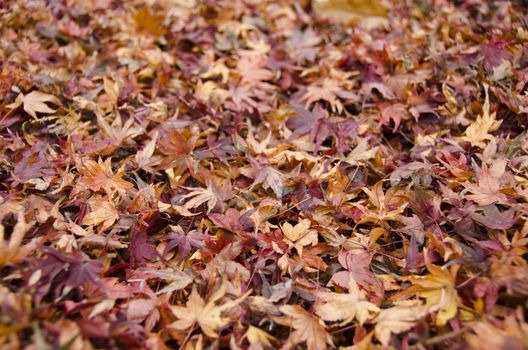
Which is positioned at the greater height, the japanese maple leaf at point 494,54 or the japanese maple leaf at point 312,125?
the japanese maple leaf at point 494,54

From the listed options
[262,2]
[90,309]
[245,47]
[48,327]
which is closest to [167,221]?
[90,309]

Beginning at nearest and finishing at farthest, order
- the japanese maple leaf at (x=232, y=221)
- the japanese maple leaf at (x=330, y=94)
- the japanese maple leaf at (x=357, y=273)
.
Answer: the japanese maple leaf at (x=357, y=273), the japanese maple leaf at (x=232, y=221), the japanese maple leaf at (x=330, y=94)

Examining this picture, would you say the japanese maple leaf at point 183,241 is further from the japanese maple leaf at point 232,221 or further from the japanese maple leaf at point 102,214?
the japanese maple leaf at point 102,214

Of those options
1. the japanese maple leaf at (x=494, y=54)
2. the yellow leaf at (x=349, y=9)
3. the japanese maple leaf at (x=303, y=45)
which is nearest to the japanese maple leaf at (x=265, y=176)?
the japanese maple leaf at (x=303, y=45)

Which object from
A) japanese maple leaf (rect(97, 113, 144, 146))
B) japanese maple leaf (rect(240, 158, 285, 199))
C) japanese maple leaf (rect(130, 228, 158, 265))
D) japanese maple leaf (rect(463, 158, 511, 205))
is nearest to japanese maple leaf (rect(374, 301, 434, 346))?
japanese maple leaf (rect(463, 158, 511, 205))

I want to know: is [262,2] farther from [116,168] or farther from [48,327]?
[48,327]

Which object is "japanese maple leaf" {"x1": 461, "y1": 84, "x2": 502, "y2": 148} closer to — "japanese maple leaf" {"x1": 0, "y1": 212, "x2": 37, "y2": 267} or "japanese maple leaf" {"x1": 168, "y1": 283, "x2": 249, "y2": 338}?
"japanese maple leaf" {"x1": 168, "y1": 283, "x2": 249, "y2": 338}

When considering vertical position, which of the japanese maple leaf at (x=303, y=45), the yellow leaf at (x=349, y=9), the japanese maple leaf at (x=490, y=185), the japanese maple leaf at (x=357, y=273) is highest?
the yellow leaf at (x=349, y=9)
